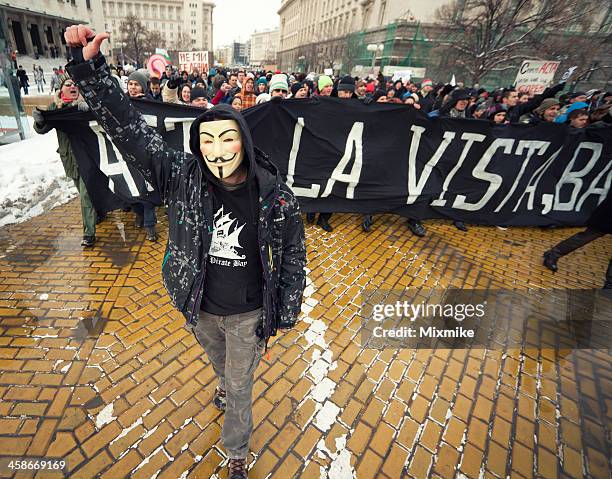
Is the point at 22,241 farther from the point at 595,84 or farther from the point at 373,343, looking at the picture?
the point at 595,84

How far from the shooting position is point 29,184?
5.36 m

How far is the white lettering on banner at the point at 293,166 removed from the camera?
176 inches

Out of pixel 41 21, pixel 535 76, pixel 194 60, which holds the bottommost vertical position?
pixel 194 60

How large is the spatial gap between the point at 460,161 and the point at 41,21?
192ft

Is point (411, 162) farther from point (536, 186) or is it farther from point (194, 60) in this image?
point (194, 60)

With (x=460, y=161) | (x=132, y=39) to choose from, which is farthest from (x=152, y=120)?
(x=132, y=39)

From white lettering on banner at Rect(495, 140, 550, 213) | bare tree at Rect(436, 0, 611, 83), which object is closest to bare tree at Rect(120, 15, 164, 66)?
bare tree at Rect(436, 0, 611, 83)

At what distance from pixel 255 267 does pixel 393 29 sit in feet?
146

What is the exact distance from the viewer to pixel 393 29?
121 feet

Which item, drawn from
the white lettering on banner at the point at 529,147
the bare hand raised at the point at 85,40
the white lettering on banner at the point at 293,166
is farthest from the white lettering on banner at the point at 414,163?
the bare hand raised at the point at 85,40

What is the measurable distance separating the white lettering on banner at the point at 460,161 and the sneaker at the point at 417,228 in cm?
43

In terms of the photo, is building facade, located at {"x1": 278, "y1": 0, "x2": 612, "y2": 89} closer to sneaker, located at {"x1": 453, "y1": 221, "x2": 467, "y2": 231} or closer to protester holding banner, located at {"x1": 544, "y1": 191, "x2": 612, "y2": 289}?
sneaker, located at {"x1": 453, "y1": 221, "x2": 467, "y2": 231}

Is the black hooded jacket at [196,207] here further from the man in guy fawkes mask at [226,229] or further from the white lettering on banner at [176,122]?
the white lettering on banner at [176,122]

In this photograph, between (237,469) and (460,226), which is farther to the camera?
(460,226)
